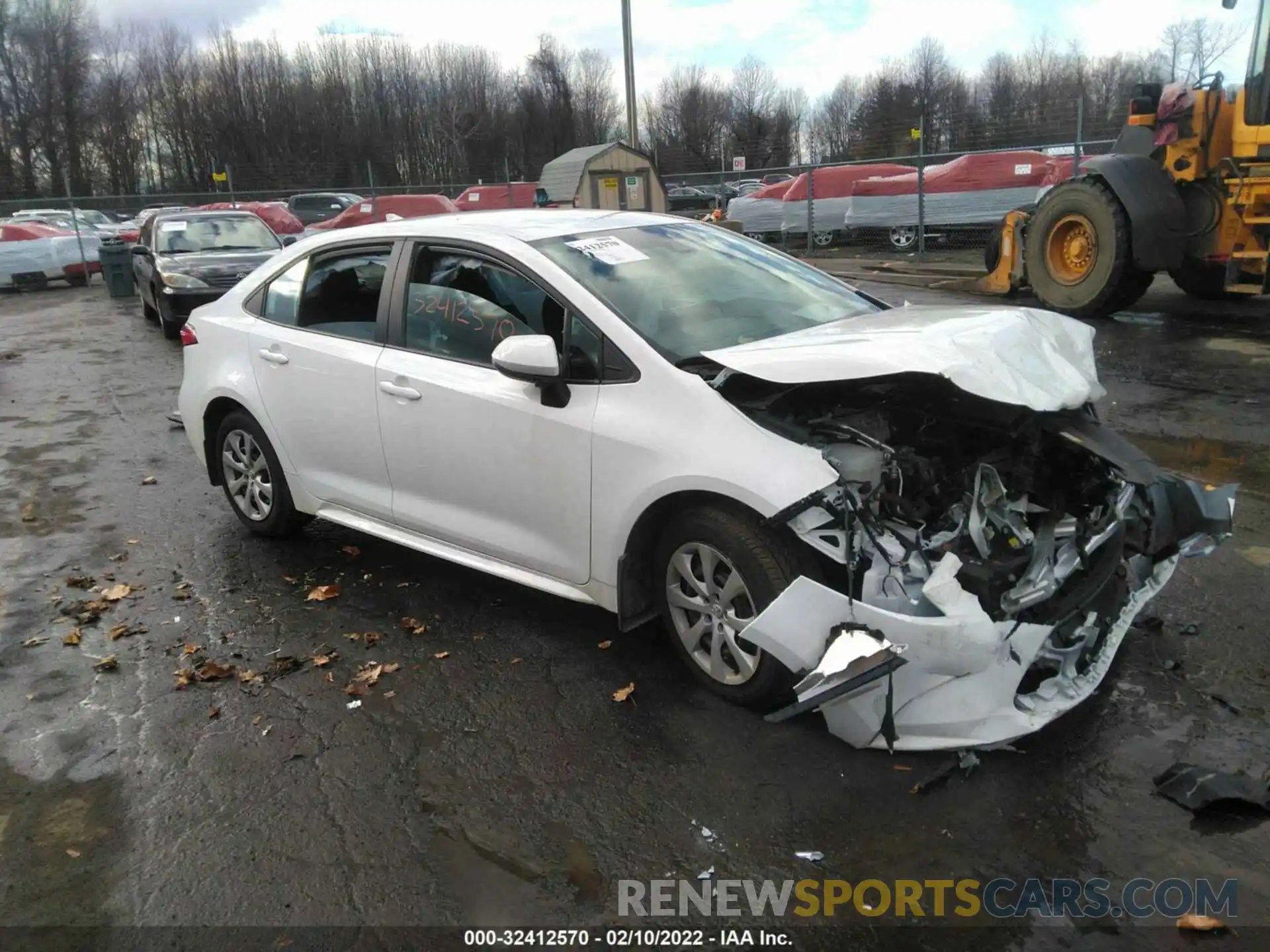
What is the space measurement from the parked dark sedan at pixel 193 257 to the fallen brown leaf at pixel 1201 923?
12246 mm

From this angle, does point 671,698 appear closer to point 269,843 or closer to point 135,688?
point 269,843

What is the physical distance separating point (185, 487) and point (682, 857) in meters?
5.16

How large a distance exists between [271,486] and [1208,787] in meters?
4.47

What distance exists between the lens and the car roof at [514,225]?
14.2 ft

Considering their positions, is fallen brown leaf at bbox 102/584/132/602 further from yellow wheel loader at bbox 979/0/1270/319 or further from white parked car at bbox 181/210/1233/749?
yellow wheel loader at bbox 979/0/1270/319

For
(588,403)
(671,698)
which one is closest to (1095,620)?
(671,698)

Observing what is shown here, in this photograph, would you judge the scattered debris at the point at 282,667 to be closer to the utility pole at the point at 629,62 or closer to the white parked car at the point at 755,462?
the white parked car at the point at 755,462

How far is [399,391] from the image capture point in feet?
14.3

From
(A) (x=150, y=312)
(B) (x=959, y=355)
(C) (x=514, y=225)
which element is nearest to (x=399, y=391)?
(C) (x=514, y=225)

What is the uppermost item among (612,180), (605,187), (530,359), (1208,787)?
(612,180)

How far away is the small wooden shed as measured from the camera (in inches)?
1030

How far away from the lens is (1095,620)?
3379mm

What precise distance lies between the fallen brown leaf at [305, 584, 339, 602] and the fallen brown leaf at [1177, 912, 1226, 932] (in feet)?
12.2

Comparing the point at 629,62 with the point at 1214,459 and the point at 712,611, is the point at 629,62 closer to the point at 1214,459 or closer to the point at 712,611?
the point at 1214,459
